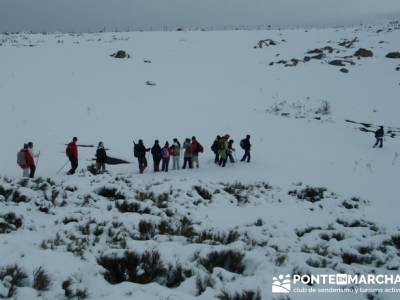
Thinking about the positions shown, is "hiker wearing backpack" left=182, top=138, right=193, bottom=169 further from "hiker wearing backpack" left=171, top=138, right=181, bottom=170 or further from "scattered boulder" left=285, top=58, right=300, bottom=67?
"scattered boulder" left=285, top=58, right=300, bottom=67

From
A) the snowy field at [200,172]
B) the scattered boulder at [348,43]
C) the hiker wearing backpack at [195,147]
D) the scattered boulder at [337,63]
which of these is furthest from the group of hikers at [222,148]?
the scattered boulder at [348,43]

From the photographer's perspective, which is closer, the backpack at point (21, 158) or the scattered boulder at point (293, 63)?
the backpack at point (21, 158)

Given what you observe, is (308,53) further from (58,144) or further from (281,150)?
(58,144)

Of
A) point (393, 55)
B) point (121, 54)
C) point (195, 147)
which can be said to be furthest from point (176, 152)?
point (393, 55)

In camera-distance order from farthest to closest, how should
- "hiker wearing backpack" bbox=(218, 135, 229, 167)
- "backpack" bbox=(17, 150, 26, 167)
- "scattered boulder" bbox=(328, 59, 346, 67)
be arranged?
"scattered boulder" bbox=(328, 59, 346, 67), "hiker wearing backpack" bbox=(218, 135, 229, 167), "backpack" bbox=(17, 150, 26, 167)

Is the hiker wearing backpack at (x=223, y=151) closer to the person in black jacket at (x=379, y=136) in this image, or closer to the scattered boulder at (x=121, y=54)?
the person in black jacket at (x=379, y=136)

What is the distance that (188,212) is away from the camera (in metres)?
9.93

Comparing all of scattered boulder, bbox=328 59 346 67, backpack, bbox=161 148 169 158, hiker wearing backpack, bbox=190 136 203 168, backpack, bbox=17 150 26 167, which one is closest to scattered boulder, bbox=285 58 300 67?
scattered boulder, bbox=328 59 346 67

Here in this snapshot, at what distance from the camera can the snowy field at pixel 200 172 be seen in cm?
633

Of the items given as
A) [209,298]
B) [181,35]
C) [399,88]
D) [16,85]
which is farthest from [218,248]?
[181,35]

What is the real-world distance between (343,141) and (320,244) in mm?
17003

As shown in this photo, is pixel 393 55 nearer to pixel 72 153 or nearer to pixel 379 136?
pixel 379 136

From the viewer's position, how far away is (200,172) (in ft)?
56.4

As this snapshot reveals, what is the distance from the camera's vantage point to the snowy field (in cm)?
633
